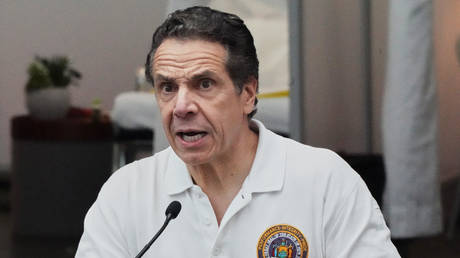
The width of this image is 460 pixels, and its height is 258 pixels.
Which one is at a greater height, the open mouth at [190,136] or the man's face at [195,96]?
the man's face at [195,96]

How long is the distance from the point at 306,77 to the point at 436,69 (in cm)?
50

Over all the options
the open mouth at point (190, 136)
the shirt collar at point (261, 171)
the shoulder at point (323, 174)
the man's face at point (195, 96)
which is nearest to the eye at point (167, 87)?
the man's face at point (195, 96)

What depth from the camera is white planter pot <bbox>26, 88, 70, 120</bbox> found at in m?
3.65

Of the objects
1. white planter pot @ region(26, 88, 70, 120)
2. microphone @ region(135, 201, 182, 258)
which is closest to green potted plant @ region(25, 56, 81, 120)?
white planter pot @ region(26, 88, 70, 120)

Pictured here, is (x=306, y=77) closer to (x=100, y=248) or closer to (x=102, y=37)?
(x=102, y=37)

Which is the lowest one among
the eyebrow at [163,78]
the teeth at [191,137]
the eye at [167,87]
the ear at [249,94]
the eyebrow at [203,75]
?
the teeth at [191,137]

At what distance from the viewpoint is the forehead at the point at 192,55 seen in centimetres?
218

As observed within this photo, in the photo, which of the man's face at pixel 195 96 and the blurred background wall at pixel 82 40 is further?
the blurred background wall at pixel 82 40

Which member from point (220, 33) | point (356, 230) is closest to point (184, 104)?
point (220, 33)

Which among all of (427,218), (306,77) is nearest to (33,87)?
(306,77)

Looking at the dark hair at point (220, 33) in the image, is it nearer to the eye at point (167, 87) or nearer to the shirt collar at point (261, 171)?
the eye at point (167, 87)

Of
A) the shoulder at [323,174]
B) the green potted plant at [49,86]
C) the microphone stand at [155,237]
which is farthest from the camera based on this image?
the green potted plant at [49,86]

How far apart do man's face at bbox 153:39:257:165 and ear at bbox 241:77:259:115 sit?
0.05 metres

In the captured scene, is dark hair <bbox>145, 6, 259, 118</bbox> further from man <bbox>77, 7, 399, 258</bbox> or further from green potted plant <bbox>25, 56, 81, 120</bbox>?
green potted plant <bbox>25, 56, 81, 120</bbox>
